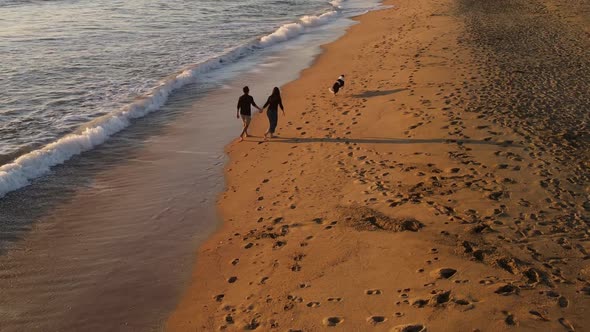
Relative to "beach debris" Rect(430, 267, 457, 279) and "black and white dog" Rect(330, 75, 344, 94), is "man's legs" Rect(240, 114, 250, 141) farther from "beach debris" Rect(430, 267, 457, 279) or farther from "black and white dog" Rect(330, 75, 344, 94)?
"beach debris" Rect(430, 267, 457, 279)

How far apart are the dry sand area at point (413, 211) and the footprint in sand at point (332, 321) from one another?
0.06 feet

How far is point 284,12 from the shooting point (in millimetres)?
38562

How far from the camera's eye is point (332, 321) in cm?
668

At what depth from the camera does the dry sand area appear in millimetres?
6793

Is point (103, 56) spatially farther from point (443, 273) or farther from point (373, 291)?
point (443, 273)

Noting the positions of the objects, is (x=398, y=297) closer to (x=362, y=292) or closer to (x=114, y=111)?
(x=362, y=292)

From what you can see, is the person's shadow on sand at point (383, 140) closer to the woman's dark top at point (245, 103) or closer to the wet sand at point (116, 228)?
the woman's dark top at point (245, 103)

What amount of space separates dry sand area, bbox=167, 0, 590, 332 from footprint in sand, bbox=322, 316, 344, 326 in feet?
0.06

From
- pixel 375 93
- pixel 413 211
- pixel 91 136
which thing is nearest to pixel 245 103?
pixel 91 136

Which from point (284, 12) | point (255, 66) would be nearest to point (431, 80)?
point (255, 66)

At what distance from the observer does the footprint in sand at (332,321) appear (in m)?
6.64

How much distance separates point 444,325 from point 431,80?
11769 millimetres

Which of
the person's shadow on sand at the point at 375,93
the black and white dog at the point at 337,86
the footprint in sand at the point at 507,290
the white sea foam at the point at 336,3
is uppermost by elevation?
the white sea foam at the point at 336,3

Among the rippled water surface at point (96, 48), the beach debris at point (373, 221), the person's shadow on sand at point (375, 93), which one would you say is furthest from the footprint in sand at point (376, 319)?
the person's shadow on sand at point (375, 93)
